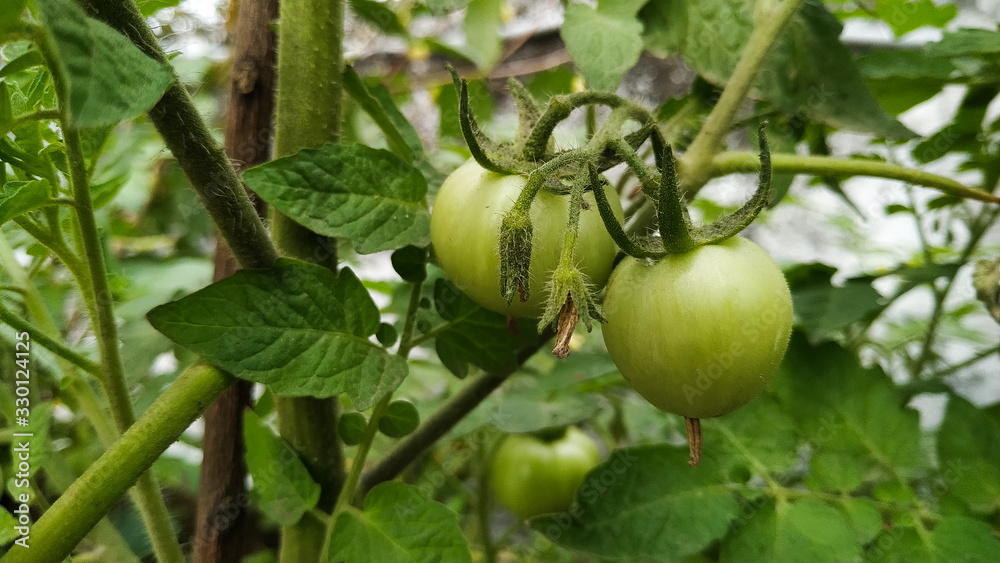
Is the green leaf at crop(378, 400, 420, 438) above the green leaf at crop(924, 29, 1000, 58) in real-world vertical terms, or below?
below

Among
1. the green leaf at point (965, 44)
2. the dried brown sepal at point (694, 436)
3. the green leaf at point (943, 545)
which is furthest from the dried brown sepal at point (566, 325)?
the green leaf at point (965, 44)

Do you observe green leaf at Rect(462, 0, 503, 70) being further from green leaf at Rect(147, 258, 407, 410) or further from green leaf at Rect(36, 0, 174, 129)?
green leaf at Rect(36, 0, 174, 129)

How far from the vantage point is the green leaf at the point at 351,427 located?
46cm

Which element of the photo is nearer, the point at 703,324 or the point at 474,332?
the point at 703,324

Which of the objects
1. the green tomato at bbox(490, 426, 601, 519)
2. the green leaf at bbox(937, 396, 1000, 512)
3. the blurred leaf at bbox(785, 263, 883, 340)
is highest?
the blurred leaf at bbox(785, 263, 883, 340)

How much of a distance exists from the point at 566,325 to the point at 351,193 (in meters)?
0.17

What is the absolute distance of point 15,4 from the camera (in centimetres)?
22

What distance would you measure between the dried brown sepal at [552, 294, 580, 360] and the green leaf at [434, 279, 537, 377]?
149 mm

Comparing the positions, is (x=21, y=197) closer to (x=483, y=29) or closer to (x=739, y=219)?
(x=739, y=219)

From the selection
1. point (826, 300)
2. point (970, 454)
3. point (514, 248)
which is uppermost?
point (514, 248)

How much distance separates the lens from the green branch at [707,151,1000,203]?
17.4 inches

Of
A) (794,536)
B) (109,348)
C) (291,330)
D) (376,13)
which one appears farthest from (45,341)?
(794,536)

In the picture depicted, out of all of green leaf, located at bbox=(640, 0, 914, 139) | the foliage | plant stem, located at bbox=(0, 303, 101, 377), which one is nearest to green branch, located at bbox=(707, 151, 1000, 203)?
the foliage

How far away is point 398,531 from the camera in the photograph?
400mm
